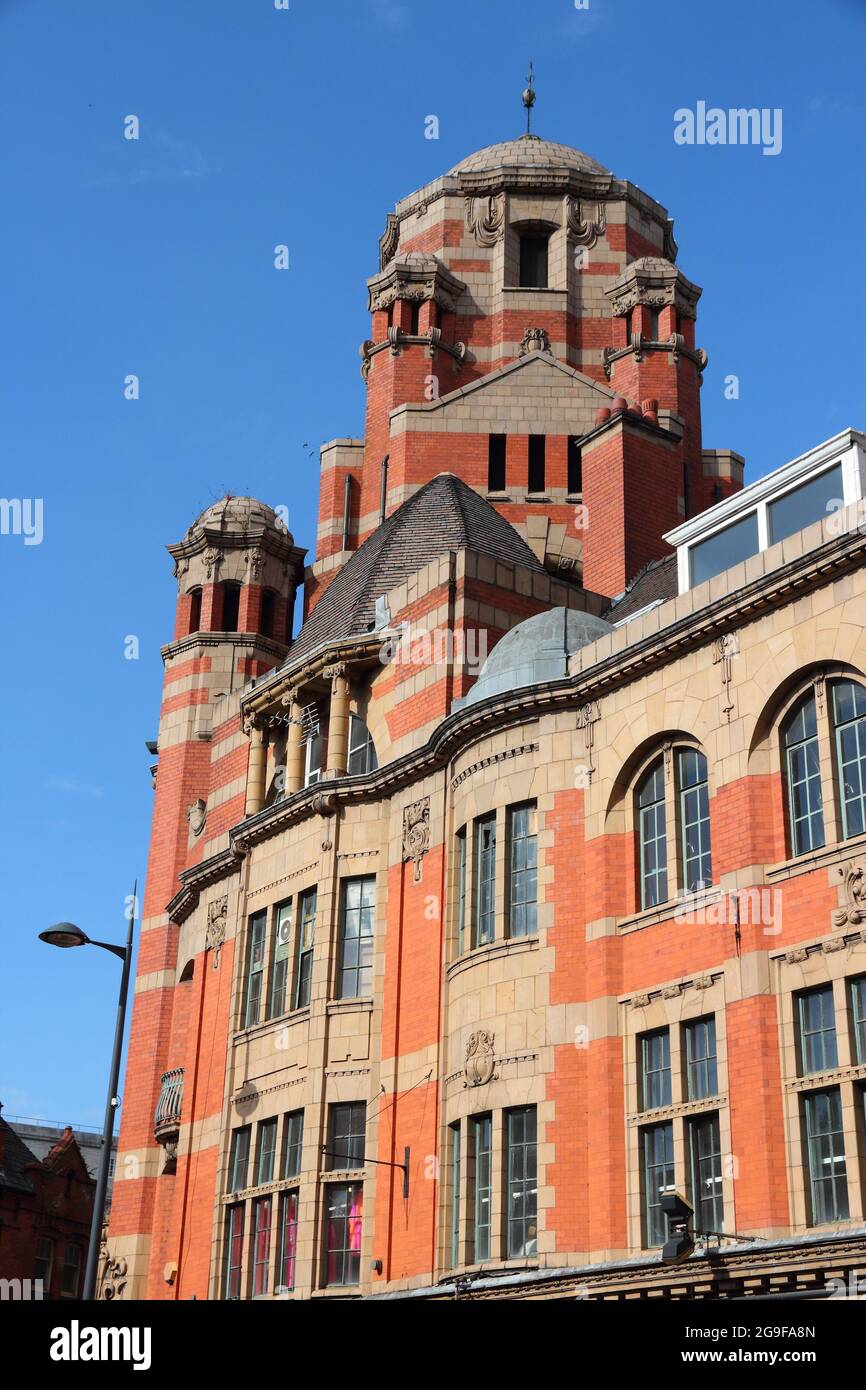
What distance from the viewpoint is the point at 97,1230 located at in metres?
24.8

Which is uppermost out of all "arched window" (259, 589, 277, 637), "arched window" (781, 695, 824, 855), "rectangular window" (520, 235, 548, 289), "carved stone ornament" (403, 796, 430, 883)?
"rectangular window" (520, 235, 548, 289)

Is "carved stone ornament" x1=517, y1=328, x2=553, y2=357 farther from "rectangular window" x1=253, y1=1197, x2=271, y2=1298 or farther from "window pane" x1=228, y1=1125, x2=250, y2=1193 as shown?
"rectangular window" x1=253, y1=1197, x2=271, y2=1298

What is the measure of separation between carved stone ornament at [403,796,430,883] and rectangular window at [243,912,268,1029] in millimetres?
4577

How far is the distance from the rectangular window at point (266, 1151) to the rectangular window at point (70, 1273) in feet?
100

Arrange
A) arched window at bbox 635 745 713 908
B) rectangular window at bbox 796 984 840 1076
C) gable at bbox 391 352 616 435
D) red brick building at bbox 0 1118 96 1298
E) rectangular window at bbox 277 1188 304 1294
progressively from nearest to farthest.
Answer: rectangular window at bbox 796 984 840 1076 < arched window at bbox 635 745 713 908 < rectangular window at bbox 277 1188 304 1294 < gable at bbox 391 352 616 435 < red brick building at bbox 0 1118 96 1298

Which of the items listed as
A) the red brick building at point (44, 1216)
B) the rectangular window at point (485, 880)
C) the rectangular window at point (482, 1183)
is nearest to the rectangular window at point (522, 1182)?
the rectangular window at point (482, 1183)

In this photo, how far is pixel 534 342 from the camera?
164 ft

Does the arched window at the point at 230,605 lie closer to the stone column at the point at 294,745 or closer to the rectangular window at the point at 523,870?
the stone column at the point at 294,745

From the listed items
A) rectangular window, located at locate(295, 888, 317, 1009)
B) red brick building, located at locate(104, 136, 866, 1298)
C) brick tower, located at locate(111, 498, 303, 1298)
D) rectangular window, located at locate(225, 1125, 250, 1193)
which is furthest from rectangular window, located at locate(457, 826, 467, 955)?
brick tower, located at locate(111, 498, 303, 1298)

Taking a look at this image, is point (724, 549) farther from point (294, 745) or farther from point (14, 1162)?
point (14, 1162)

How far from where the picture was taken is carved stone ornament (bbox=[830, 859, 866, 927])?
22.7 meters

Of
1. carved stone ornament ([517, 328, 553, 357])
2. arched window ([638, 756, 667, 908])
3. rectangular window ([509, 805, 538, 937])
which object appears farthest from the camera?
carved stone ornament ([517, 328, 553, 357])

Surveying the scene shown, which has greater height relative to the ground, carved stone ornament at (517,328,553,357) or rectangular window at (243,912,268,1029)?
carved stone ornament at (517,328,553,357)
